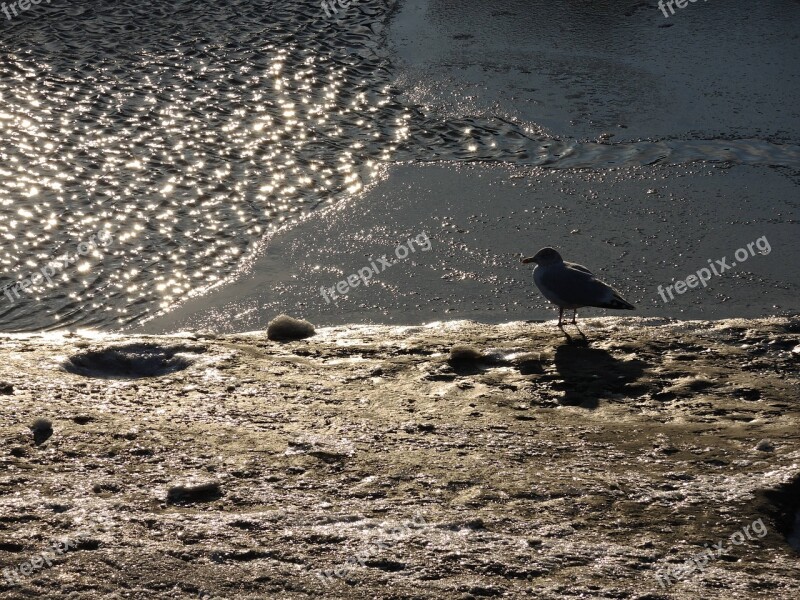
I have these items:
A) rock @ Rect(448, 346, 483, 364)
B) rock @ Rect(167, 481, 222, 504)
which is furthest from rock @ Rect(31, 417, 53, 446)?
rock @ Rect(448, 346, 483, 364)

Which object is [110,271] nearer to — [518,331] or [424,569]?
[518,331]

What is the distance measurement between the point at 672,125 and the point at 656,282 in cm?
269

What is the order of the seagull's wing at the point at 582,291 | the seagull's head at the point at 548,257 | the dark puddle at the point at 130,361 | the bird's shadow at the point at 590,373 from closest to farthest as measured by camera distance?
1. the bird's shadow at the point at 590,373
2. the dark puddle at the point at 130,361
3. the seagull's wing at the point at 582,291
4. the seagull's head at the point at 548,257

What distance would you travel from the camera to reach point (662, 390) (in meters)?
4.72

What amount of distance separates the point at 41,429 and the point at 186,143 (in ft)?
14.6

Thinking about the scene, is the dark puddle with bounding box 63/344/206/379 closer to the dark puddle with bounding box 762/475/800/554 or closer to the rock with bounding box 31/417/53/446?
the rock with bounding box 31/417/53/446

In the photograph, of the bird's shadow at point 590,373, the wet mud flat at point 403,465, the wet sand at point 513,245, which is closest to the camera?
the wet mud flat at point 403,465

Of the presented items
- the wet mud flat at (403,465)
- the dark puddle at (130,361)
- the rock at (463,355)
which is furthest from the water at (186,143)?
the rock at (463,355)

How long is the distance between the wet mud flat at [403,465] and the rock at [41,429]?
2cm

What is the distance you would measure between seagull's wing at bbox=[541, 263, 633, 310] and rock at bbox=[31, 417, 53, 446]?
2.85 m

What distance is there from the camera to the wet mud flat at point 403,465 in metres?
3.15

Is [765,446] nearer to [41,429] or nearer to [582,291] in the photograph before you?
[582,291]

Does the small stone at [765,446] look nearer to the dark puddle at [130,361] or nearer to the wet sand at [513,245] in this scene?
the wet sand at [513,245]

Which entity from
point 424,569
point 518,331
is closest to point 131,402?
point 424,569
